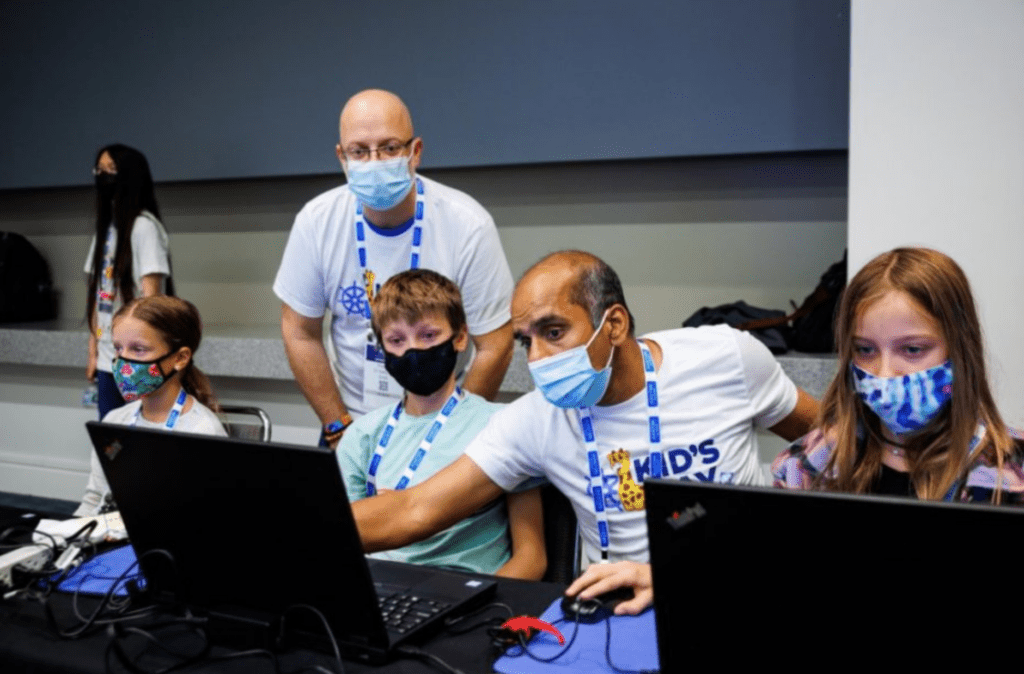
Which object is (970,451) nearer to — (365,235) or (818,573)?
(818,573)

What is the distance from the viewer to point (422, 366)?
208 centimetres

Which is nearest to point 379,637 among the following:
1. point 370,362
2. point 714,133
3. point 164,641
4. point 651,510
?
point 164,641

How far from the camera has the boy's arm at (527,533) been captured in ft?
6.16

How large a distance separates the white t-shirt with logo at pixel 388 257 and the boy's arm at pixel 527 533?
797 millimetres

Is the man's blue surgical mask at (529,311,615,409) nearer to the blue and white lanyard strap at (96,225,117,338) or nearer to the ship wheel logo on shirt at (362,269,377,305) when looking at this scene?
the ship wheel logo on shirt at (362,269,377,305)

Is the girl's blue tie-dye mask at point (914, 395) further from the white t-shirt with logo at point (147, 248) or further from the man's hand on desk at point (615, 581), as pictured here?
the white t-shirt with logo at point (147, 248)

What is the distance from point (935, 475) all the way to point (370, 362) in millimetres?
1563

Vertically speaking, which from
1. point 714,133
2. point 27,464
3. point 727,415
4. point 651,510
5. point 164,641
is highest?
point 714,133

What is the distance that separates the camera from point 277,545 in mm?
1310

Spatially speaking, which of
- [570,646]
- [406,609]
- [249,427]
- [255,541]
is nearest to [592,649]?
[570,646]

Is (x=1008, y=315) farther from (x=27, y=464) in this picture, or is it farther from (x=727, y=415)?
(x=27, y=464)

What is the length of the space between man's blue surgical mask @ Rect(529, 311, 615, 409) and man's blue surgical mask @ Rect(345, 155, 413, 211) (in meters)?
0.92

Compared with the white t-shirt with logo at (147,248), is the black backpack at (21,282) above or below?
below

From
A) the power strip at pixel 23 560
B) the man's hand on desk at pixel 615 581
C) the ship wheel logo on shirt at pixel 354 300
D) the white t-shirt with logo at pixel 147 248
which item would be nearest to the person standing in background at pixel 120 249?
the white t-shirt with logo at pixel 147 248
